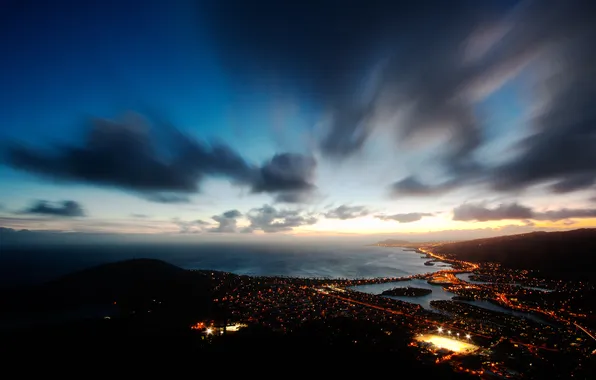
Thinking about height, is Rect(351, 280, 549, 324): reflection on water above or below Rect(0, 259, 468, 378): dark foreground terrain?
below

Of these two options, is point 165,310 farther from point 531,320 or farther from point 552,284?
point 552,284

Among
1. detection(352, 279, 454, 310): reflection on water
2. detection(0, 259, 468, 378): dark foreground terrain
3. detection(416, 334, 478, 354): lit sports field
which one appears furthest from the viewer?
detection(352, 279, 454, 310): reflection on water

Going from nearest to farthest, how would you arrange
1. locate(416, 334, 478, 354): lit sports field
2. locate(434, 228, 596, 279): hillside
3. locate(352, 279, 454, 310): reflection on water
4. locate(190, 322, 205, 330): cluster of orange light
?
1. locate(416, 334, 478, 354): lit sports field
2. locate(190, 322, 205, 330): cluster of orange light
3. locate(352, 279, 454, 310): reflection on water
4. locate(434, 228, 596, 279): hillside

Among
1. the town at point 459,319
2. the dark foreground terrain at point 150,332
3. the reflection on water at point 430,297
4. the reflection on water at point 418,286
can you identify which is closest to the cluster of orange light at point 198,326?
the town at point 459,319

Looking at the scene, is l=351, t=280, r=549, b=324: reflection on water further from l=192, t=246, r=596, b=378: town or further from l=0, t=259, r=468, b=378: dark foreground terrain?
l=0, t=259, r=468, b=378: dark foreground terrain

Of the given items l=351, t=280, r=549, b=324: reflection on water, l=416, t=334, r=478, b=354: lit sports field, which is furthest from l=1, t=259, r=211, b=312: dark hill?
l=351, t=280, r=549, b=324: reflection on water

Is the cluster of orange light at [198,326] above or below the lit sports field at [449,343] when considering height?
above

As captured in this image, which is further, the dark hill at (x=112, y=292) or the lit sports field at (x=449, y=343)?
the dark hill at (x=112, y=292)

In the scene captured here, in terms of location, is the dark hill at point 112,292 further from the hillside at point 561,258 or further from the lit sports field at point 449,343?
the hillside at point 561,258

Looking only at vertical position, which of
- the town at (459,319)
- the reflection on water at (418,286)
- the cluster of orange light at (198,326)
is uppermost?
the cluster of orange light at (198,326)

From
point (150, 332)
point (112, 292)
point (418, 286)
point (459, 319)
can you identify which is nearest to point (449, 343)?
point (459, 319)
